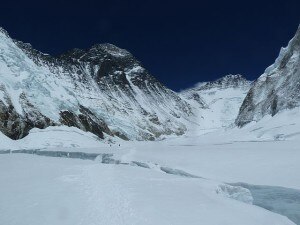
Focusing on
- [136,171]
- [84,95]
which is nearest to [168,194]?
[136,171]

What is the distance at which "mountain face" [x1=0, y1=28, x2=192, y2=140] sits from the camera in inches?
1970

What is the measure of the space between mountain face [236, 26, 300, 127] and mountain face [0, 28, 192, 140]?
85.7 feet

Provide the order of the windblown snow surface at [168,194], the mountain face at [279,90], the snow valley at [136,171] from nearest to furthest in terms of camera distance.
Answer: the windblown snow surface at [168,194] → the snow valley at [136,171] → the mountain face at [279,90]

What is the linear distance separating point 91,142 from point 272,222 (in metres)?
46.3

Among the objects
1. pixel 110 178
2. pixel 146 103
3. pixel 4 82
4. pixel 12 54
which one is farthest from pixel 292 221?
pixel 146 103

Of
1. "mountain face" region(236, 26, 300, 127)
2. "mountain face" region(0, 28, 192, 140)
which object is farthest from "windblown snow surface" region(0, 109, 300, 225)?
"mountain face" region(0, 28, 192, 140)

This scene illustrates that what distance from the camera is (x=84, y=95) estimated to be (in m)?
103

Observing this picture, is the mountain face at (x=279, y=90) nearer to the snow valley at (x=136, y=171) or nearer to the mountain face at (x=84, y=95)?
the snow valley at (x=136, y=171)

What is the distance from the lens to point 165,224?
25.4 ft

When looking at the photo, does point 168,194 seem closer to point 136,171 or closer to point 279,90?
point 136,171

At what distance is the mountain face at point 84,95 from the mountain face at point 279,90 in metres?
26.1

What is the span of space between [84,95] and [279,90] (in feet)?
200

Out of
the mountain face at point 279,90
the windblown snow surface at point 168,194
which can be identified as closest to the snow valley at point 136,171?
the windblown snow surface at point 168,194

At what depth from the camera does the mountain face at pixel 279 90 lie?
48.0 m
